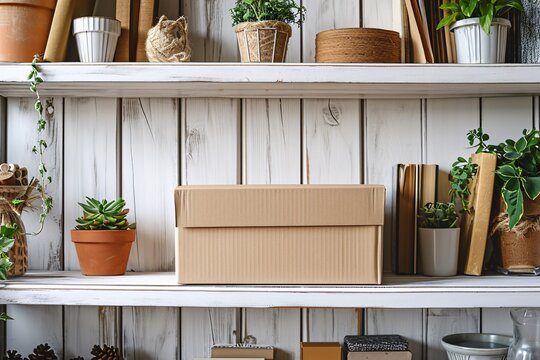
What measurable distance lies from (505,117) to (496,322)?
17.9 inches

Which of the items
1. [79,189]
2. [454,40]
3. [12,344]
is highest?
[454,40]

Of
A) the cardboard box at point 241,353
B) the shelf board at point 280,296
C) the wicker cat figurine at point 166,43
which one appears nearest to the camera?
the shelf board at point 280,296

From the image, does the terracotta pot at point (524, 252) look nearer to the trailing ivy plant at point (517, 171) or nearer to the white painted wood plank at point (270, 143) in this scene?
the trailing ivy plant at point (517, 171)

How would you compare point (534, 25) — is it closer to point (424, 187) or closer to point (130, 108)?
point (424, 187)

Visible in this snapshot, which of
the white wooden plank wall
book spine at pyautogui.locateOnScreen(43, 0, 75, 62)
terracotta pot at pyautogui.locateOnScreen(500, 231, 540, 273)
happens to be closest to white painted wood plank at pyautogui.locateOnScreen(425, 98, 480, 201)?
the white wooden plank wall

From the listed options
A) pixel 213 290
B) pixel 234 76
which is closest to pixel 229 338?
pixel 213 290

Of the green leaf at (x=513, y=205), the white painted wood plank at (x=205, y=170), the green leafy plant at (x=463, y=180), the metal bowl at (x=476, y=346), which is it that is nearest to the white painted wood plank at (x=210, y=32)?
the white painted wood plank at (x=205, y=170)

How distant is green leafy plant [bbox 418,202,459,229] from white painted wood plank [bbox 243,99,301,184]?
291 millimetres

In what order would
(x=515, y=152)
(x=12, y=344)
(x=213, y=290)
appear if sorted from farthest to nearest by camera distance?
(x=12, y=344) → (x=515, y=152) → (x=213, y=290)

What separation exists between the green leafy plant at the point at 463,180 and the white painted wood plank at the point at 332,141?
8.4 inches

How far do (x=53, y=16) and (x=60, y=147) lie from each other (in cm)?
Answer: 29

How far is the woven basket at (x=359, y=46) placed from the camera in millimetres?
1264

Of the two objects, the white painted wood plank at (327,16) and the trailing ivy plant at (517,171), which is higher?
the white painted wood plank at (327,16)

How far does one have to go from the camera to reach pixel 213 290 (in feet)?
3.91
